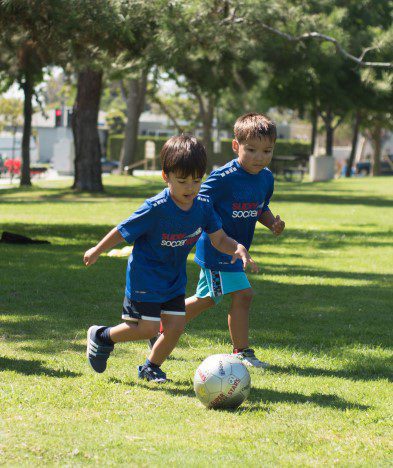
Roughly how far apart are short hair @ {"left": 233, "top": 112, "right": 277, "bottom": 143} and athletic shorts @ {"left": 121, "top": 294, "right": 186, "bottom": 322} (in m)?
1.18

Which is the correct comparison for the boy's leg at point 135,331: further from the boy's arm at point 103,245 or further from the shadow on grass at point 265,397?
the boy's arm at point 103,245

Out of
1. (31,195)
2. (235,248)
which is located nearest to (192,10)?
(235,248)

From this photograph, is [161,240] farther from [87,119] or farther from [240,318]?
[87,119]

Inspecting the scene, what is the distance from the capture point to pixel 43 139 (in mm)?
82438

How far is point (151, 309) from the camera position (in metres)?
5.88

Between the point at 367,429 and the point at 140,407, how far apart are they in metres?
1.24

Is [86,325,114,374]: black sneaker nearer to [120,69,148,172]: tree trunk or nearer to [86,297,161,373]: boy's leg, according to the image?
[86,297,161,373]: boy's leg

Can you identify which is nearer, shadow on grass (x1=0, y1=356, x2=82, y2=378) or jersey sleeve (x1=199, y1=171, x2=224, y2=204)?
shadow on grass (x1=0, y1=356, x2=82, y2=378)

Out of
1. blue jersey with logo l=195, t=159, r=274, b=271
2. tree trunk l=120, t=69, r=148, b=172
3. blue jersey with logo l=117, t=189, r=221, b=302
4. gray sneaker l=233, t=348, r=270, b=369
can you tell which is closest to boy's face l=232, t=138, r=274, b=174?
blue jersey with logo l=195, t=159, r=274, b=271

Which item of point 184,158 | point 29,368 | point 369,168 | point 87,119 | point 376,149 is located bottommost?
point 369,168

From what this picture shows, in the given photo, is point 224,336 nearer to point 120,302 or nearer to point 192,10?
point 120,302

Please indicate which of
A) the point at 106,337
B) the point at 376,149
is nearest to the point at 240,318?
the point at 106,337

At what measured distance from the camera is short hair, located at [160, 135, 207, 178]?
18.0 feet

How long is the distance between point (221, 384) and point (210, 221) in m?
1.12
